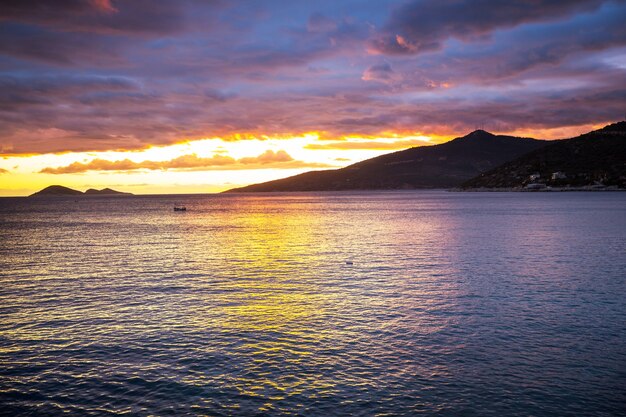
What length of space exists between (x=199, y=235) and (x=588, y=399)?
8393 cm

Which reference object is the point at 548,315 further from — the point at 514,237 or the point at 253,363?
the point at 514,237

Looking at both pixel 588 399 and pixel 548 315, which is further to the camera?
pixel 548 315

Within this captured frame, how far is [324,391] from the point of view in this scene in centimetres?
1981

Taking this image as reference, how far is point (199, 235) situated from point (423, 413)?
82199mm

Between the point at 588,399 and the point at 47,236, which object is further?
the point at 47,236

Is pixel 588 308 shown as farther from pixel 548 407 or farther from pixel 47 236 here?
pixel 47 236

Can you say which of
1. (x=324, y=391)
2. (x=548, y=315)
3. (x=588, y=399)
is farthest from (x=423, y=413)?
(x=548, y=315)

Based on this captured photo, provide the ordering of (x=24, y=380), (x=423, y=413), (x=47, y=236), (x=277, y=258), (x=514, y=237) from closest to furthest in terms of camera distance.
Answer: (x=423, y=413) → (x=24, y=380) → (x=277, y=258) → (x=514, y=237) → (x=47, y=236)

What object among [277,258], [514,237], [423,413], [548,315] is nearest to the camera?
[423,413]

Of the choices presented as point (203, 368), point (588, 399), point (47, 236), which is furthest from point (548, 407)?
point (47, 236)

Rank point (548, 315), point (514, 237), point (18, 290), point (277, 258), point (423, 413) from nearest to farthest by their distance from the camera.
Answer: point (423, 413) < point (548, 315) < point (18, 290) < point (277, 258) < point (514, 237)

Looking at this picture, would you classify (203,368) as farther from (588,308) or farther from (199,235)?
(199,235)

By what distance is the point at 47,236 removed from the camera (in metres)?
93.6

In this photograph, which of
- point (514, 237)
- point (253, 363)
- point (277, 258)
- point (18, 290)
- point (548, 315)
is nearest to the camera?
point (253, 363)
